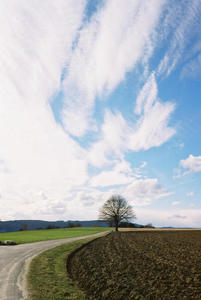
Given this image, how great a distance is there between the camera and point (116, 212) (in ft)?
257

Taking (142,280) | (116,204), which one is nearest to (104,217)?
(116,204)

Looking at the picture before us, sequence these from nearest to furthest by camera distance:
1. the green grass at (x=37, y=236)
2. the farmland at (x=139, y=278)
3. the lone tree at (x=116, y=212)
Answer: the farmland at (x=139, y=278)
the green grass at (x=37, y=236)
the lone tree at (x=116, y=212)

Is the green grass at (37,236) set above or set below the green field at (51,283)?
above

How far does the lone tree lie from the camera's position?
77.6 meters

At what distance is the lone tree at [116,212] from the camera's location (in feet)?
254

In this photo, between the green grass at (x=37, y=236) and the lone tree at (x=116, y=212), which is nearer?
the green grass at (x=37, y=236)

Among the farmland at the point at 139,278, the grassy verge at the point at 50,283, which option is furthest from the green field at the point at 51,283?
the farmland at the point at 139,278

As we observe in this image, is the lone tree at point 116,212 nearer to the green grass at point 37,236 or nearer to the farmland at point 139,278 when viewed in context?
the green grass at point 37,236

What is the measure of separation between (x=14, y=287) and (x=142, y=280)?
7.48 metres

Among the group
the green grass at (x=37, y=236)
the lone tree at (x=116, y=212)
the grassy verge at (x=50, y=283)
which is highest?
the lone tree at (x=116, y=212)

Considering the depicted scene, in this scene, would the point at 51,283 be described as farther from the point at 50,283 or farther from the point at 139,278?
the point at 139,278

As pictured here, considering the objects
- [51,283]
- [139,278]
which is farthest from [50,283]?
[139,278]

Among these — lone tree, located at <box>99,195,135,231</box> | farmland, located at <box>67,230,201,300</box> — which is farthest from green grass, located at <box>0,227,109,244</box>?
farmland, located at <box>67,230,201,300</box>

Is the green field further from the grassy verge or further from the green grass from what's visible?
the green grass
